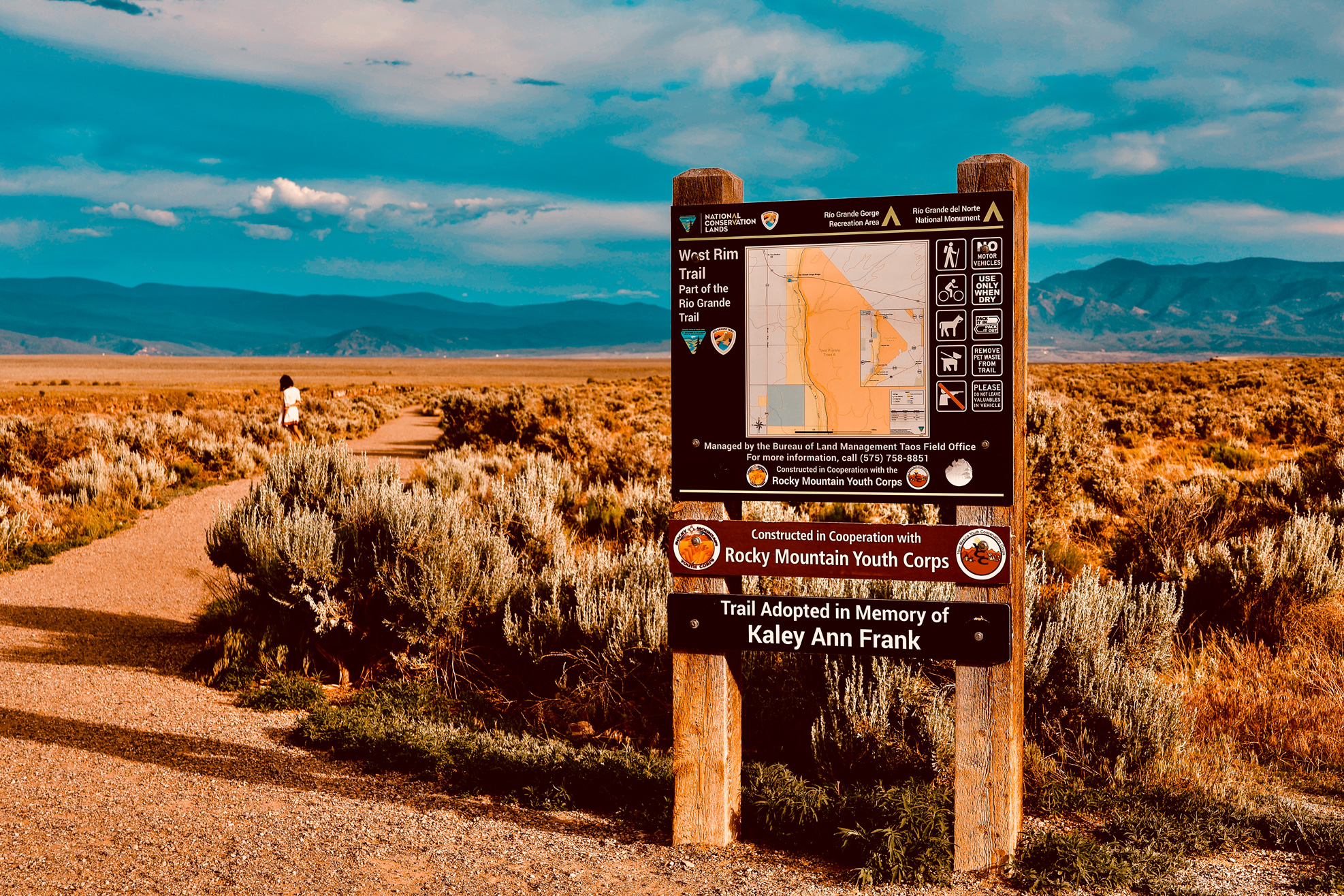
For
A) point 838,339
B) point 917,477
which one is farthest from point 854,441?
point 838,339

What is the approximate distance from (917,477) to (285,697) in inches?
166

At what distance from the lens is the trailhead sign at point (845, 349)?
12.2 ft

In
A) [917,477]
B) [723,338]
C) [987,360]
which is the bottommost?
[917,477]

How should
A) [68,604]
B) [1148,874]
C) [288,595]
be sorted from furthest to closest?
[68,604], [288,595], [1148,874]

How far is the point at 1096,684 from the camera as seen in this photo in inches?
193

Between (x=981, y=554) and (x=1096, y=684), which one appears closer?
(x=981, y=554)

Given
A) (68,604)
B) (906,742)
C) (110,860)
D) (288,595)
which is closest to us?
(110,860)

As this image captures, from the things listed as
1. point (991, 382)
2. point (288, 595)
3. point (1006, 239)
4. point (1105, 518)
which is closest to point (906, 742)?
point (991, 382)

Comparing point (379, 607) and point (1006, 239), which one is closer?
point (1006, 239)

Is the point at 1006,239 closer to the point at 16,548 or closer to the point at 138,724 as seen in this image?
the point at 138,724

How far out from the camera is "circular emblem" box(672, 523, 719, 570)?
4.05 metres

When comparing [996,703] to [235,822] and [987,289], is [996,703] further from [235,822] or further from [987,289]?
[235,822]

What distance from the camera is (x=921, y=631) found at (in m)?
3.82

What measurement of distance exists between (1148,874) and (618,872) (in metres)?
2.02
